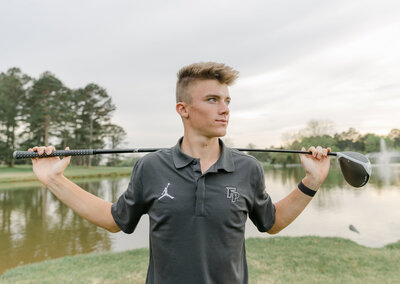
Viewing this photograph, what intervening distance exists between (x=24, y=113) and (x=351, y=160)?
41125 mm

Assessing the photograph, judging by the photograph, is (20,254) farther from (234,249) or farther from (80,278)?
(234,249)

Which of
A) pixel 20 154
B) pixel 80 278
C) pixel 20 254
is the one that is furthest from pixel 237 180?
pixel 20 254

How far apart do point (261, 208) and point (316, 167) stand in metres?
0.48

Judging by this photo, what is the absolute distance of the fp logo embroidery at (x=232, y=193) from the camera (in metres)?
1.66

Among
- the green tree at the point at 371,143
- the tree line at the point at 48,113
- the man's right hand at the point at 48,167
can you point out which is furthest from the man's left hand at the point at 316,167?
the green tree at the point at 371,143

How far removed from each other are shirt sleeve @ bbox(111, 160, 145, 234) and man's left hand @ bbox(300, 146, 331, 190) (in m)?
1.08

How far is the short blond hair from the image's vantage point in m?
1.74

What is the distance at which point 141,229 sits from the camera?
11.8 m

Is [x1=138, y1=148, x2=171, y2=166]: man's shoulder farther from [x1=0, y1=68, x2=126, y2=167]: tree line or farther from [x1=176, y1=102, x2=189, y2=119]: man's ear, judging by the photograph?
[x1=0, y1=68, x2=126, y2=167]: tree line

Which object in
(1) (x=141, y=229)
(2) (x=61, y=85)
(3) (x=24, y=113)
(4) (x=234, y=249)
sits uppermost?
(2) (x=61, y=85)

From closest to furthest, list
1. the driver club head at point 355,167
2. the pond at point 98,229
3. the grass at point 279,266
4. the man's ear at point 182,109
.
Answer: the man's ear at point 182,109 → the driver club head at point 355,167 → the grass at point 279,266 → the pond at point 98,229

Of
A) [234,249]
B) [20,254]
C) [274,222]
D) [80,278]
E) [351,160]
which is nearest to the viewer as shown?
[234,249]

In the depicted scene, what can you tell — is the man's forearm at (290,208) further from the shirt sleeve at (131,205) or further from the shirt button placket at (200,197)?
the shirt sleeve at (131,205)

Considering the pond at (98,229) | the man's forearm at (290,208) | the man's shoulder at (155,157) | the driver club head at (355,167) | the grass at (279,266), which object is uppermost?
the man's shoulder at (155,157)
